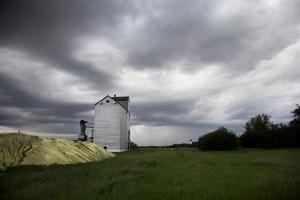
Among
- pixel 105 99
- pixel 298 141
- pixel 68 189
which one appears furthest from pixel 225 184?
pixel 105 99

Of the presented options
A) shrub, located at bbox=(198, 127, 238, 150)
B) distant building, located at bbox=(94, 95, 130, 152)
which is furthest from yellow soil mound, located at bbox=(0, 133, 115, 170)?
distant building, located at bbox=(94, 95, 130, 152)

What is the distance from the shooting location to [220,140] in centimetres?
3428

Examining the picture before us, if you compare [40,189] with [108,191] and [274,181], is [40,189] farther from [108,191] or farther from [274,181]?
[274,181]

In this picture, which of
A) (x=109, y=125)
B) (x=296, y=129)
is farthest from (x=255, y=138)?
(x=109, y=125)

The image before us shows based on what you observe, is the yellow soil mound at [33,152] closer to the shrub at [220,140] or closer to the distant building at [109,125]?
the shrub at [220,140]

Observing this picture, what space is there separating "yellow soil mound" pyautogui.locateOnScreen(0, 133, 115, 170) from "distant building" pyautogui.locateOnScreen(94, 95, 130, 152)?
20334 mm

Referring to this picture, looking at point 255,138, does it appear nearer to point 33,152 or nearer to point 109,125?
point 109,125

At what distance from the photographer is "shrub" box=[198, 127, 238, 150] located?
112 ft

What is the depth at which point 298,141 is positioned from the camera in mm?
35750

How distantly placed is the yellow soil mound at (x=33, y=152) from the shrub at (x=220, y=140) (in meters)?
17.7

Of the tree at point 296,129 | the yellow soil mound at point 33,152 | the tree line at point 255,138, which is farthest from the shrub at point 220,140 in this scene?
the yellow soil mound at point 33,152

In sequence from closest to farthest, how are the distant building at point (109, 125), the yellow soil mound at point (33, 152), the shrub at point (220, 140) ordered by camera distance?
the yellow soil mound at point (33, 152)
the shrub at point (220, 140)
the distant building at point (109, 125)

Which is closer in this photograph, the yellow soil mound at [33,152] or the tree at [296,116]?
the yellow soil mound at [33,152]

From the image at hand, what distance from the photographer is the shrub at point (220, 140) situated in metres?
34.3
